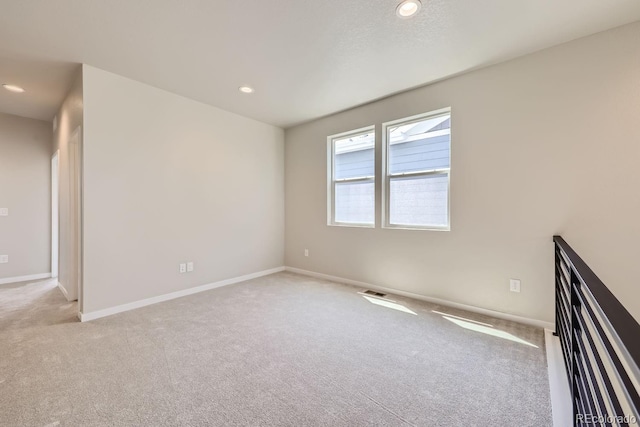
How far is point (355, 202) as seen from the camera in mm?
4125

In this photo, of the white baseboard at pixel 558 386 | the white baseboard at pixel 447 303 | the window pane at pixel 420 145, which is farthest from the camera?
the window pane at pixel 420 145

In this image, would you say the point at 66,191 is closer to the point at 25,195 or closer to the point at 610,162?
the point at 25,195

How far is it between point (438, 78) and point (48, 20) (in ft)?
11.8

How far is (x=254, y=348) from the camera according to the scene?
7.25ft

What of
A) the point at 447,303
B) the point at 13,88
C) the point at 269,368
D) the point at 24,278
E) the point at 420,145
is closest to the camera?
the point at 269,368

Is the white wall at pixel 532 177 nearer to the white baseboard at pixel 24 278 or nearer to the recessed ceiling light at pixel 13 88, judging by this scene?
the recessed ceiling light at pixel 13 88

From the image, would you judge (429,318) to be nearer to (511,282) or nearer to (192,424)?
(511,282)

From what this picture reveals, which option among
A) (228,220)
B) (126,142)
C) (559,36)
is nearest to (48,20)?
(126,142)

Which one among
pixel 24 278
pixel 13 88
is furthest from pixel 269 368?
pixel 24 278

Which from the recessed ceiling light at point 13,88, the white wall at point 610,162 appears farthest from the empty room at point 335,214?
the recessed ceiling light at point 13,88

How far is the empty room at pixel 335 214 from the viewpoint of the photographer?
5.45 feet

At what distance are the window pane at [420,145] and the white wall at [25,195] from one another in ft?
18.8

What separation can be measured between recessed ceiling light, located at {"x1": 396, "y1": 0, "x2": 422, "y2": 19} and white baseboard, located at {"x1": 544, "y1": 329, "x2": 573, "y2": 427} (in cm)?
273

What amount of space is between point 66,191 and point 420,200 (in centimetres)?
463
